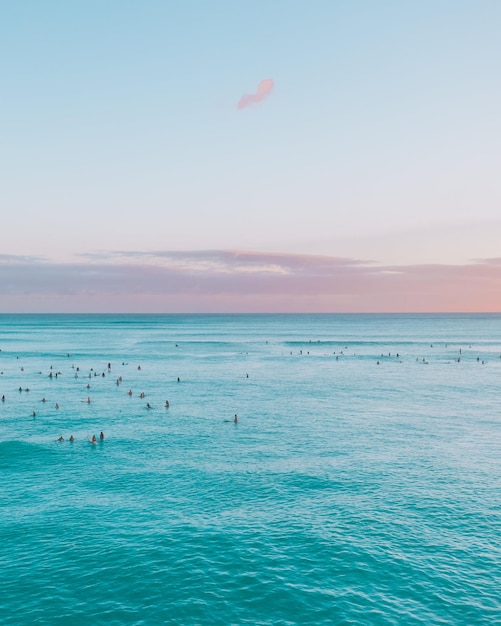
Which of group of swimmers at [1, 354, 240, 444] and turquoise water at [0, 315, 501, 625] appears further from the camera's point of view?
group of swimmers at [1, 354, 240, 444]

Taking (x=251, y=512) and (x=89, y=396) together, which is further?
(x=89, y=396)

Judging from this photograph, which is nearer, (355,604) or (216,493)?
(355,604)

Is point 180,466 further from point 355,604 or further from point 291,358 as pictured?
point 291,358

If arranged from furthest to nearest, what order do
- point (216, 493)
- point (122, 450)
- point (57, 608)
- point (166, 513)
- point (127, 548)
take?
point (122, 450) → point (216, 493) → point (166, 513) → point (127, 548) → point (57, 608)

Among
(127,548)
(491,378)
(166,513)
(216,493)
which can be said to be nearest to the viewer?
(127,548)

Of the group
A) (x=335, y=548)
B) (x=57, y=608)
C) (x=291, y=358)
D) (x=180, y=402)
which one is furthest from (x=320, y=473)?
(x=291, y=358)

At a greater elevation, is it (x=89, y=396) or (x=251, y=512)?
(x=251, y=512)

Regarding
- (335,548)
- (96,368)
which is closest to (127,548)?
(335,548)

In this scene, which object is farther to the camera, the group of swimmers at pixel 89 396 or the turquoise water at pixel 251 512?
the group of swimmers at pixel 89 396
